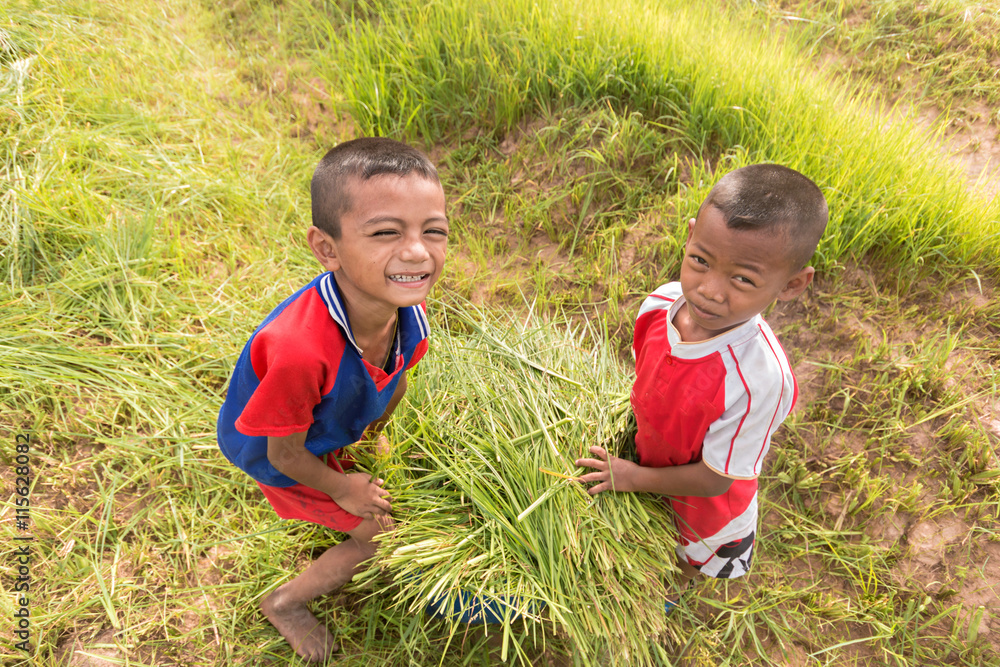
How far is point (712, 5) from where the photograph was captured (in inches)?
127

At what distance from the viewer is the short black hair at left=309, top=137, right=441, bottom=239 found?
1297 millimetres

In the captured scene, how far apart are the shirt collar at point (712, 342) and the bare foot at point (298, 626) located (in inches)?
57.2

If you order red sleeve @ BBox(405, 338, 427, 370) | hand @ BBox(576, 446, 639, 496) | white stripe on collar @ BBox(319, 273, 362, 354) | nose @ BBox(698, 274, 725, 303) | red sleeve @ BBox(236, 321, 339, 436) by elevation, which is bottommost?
hand @ BBox(576, 446, 639, 496)

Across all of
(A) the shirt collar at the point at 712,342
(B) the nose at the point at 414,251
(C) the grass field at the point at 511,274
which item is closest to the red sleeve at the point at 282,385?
(B) the nose at the point at 414,251

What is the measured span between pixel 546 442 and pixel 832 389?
1406mm

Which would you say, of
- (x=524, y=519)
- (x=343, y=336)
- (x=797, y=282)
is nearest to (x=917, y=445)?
(x=797, y=282)

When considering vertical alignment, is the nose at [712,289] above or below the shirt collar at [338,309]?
above

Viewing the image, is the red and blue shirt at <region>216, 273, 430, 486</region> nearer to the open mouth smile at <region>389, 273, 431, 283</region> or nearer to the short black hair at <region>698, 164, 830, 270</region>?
the open mouth smile at <region>389, 273, 431, 283</region>

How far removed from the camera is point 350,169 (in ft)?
4.27

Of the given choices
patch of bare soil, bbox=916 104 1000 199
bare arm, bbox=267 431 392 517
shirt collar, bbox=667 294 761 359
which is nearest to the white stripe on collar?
bare arm, bbox=267 431 392 517

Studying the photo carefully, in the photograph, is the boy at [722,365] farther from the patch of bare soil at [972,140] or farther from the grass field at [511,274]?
the patch of bare soil at [972,140]

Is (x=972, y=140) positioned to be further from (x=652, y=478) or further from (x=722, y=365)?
(x=652, y=478)

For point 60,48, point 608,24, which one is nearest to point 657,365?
point 608,24

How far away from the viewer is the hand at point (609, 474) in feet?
5.17
